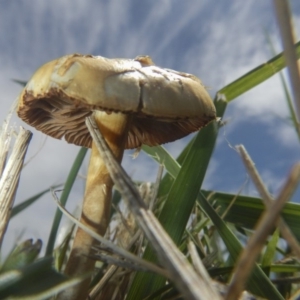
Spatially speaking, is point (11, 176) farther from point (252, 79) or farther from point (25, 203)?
point (252, 79)

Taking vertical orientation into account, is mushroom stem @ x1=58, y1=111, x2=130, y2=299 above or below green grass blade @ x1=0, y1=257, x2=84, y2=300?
above

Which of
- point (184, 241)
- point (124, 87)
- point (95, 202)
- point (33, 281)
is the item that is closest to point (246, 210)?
point (184, 241)

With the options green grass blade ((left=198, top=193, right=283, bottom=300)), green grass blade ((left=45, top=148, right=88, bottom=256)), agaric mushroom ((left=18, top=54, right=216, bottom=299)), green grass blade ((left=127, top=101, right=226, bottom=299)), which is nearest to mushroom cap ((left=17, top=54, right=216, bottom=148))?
agaric mushroom ((left=18, top=54, right=216, bottom=299))

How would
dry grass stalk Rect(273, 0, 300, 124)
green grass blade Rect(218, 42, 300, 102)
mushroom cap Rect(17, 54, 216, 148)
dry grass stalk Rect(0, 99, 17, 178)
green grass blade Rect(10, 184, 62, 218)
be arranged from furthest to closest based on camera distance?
green grass blade Rect(10, 184, 62, 218), green grass blade Rect(218, 42, 300, 102), dry grass stalk Rect(0, 99, 17, 178), mushroom cap Rect(17, 54, 216, 148), dry grass stalk Rect(273, 0, 300, 124)

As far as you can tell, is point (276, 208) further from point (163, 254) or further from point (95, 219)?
point (95, 219)

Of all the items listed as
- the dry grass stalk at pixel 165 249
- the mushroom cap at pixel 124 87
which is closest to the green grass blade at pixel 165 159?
the mushroom cap at pixel 124 87

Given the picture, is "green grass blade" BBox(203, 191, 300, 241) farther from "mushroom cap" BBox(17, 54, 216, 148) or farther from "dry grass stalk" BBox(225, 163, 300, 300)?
"dry grass stalk" BBox(225, 163, 300, 300)

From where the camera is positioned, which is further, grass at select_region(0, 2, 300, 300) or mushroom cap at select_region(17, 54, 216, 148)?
mushroom cap at select_region(17, 54, 216, 148)
